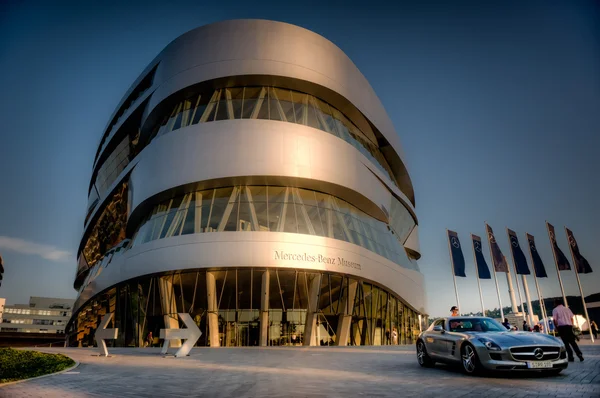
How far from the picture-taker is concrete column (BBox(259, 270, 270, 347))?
2736 centimetres

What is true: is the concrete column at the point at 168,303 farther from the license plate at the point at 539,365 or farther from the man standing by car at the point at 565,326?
the license plate at the point at 539,365

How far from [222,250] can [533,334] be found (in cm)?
2024

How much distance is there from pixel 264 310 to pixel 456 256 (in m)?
16.2

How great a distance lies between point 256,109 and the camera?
31547 millimetres

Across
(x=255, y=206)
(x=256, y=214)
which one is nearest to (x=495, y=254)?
(x=256, y=214)

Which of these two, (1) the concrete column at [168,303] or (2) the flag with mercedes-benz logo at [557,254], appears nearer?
(1) the concrete column at [168,303]

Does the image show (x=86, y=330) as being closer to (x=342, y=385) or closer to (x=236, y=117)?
(x=236, y=117)

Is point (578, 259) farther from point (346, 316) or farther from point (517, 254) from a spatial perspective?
point (346, 316)

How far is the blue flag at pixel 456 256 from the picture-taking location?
111 feet

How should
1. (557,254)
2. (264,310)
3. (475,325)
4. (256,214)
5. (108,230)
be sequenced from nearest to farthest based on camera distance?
(475,325) < (264,310) < (256,214) < (557,254) < (108,230)

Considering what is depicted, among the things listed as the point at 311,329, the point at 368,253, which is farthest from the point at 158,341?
the point at 368,253

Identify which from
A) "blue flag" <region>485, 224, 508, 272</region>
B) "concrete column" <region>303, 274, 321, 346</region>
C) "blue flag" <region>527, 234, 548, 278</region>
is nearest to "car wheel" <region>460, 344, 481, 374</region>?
"concrete column" <region>303, 274, 321, 346</region>

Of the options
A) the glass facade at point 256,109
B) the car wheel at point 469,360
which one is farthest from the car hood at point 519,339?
the glass facade at point 256,109

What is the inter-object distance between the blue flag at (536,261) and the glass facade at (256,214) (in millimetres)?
11759
